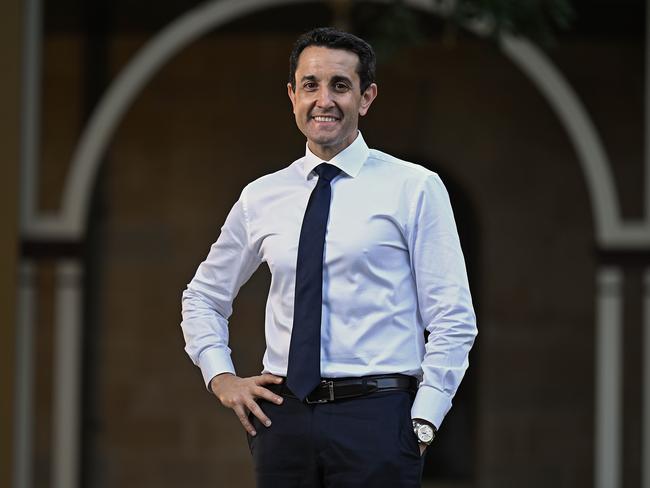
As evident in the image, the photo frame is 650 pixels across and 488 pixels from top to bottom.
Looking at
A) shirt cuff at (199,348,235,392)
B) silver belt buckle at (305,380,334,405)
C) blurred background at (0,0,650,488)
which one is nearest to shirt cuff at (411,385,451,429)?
silver belt buckle at (305,380,334,405)

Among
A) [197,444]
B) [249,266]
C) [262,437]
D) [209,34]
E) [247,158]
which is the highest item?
[209,34]

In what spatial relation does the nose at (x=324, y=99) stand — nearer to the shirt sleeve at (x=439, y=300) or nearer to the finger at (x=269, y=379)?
the shirt sleeve at (x=439, y=300)

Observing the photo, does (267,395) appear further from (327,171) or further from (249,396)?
(327,171)

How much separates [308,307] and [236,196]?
273 inches

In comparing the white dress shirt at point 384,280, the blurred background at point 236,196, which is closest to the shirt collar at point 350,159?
the white dress shirt at point 384,280

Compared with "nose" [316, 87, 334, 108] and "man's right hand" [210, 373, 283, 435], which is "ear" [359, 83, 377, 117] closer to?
"nose" [316, 87, 334, 108]

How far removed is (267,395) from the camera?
104 inches

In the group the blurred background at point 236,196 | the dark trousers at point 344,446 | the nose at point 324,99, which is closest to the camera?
the dark trousers at point 344,446

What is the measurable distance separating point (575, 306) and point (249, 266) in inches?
274

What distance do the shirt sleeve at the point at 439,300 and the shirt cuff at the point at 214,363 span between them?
1.47 ft

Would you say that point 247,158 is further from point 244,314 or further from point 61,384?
point 61,384

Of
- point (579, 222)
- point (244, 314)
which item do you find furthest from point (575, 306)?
point (244, 314)

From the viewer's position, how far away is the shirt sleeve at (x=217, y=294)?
2848 mm

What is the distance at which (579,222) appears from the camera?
9.62 metres
